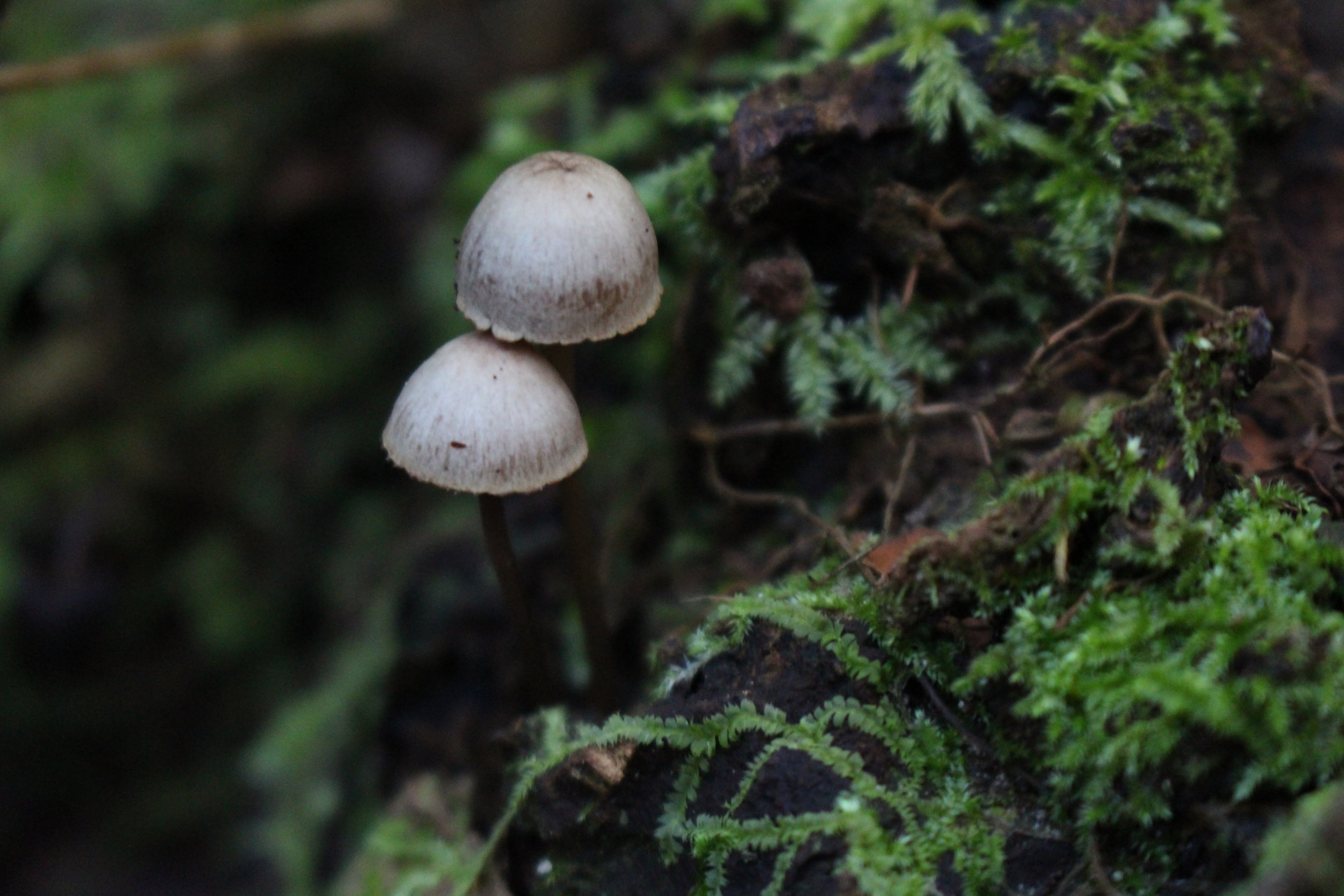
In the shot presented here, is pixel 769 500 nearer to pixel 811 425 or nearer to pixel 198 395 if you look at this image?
pixel 811 425

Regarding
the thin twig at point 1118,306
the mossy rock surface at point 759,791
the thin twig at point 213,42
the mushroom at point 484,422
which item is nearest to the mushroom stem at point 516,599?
the mushroom at point 484,422

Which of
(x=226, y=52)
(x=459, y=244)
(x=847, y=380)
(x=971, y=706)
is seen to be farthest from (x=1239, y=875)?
(x=226, y=52)

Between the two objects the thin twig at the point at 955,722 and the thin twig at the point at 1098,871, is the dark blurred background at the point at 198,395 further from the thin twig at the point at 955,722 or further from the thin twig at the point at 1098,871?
the thin twig at the point at 1098,871

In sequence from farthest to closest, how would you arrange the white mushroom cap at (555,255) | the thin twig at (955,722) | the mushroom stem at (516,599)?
the mushroom stem at (516,599) < the white mushroom cap at (555,255) < the thin twig at (955,722)

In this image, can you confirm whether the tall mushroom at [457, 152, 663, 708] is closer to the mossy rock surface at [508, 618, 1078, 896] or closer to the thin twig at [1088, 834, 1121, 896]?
the mossy rock surface at [508, 618, 1078, 896]

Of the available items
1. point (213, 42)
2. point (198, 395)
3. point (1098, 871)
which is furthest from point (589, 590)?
point (198, 395)

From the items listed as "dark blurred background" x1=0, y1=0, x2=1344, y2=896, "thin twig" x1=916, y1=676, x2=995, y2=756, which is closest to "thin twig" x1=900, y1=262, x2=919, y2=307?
"thin twig" x1=916, y1=676, x2=995, y2=756
